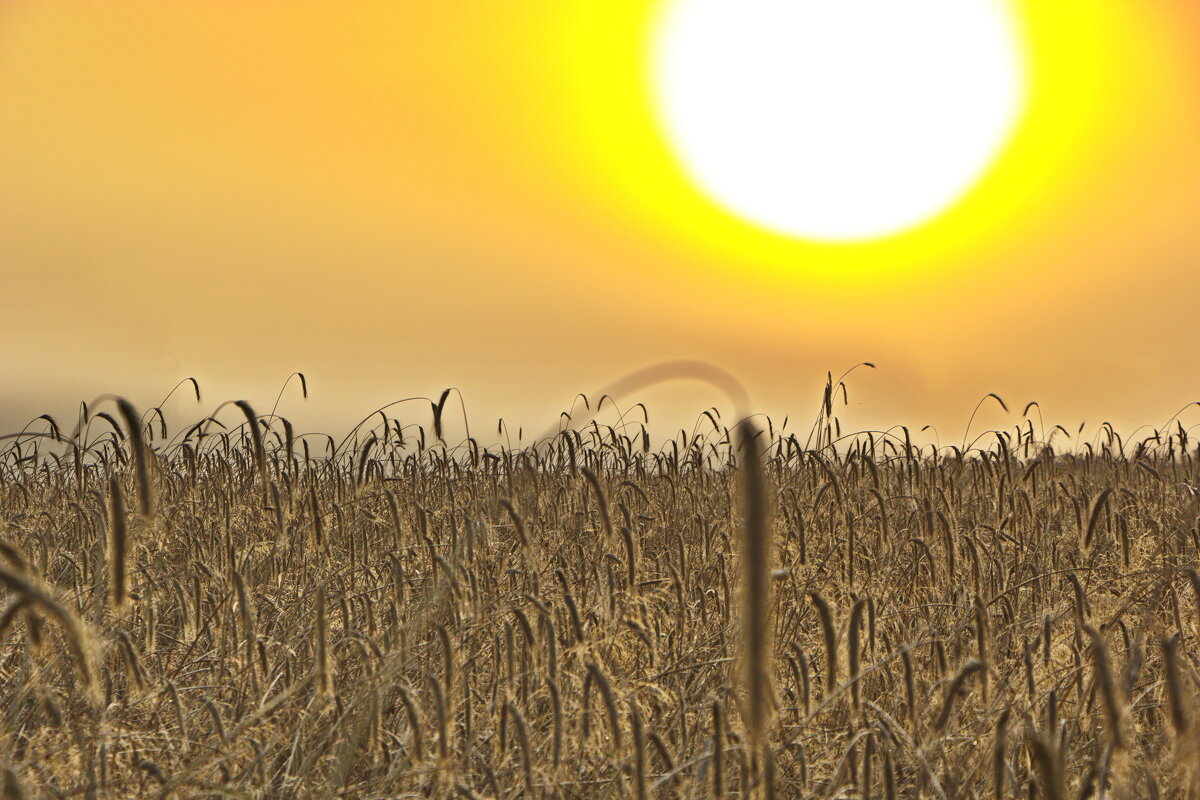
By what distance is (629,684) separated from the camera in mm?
2703

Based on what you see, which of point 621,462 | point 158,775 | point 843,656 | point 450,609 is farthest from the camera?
point 621,462

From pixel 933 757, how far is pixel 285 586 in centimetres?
260

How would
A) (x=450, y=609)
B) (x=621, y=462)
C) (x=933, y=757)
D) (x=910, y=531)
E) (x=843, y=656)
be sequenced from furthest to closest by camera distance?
(x=621, y=462)
(x=910, y=531)
(x=450, y=609)
(x=843, y=656)
(x=933, y=757)

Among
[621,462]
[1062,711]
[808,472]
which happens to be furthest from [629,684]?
[621,462]

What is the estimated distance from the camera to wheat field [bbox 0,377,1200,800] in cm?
185

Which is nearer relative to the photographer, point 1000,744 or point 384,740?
point 1000,744

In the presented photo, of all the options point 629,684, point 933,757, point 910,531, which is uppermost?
point 910,531

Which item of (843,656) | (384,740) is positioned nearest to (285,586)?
(384,740)

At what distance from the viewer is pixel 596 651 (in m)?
2.70

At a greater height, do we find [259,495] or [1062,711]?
[259,495]

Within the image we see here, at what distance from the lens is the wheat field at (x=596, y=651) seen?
1.85 metres

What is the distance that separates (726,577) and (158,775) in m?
1.99

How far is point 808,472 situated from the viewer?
5.45 m

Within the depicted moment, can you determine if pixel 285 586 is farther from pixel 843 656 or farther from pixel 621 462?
pixel 621 462
